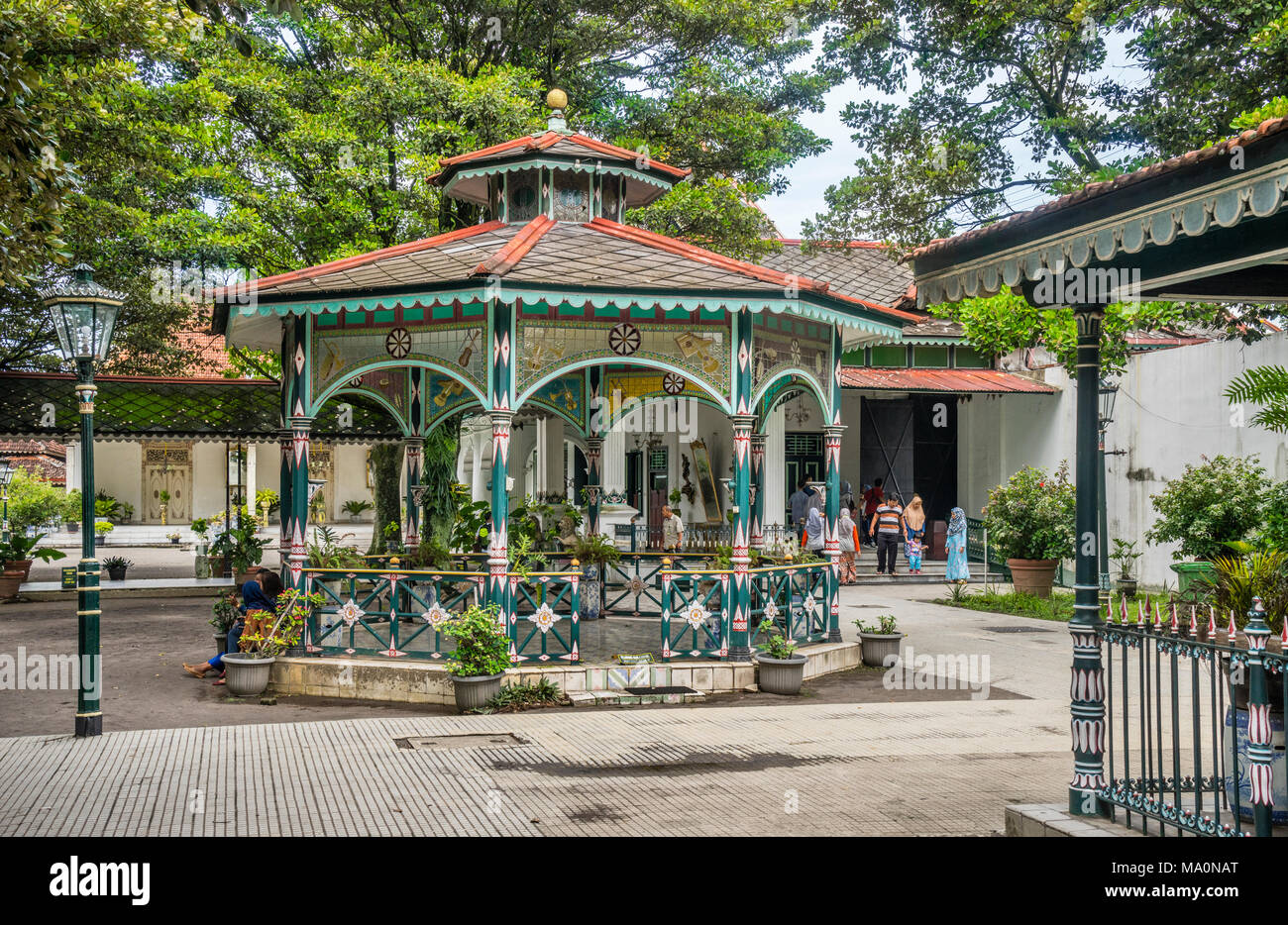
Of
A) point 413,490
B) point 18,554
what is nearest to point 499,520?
point 413,490

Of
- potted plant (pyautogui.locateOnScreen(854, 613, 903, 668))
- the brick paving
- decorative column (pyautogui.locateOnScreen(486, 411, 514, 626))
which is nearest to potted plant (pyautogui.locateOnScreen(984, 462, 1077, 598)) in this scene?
potted plant (pyautogui.locateOnScreen(854, 613, 903, 668))

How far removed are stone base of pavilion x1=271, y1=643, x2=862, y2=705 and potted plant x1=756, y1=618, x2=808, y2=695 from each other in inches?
5.8

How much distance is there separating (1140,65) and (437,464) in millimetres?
14050

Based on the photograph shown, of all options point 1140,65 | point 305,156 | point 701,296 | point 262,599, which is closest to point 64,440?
point 305,156

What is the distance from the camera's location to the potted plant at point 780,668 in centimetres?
1171

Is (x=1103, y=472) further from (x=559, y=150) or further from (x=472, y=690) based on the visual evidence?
(x=472, y=690)

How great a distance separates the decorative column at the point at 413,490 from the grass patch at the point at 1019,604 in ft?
32.9

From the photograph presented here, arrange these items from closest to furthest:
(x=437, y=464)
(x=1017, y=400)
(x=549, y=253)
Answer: (x=549, y=253)
(x=437, y=464)
(x=1017, y=400)

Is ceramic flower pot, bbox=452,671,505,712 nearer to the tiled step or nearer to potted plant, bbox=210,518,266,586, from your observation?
the tiled step

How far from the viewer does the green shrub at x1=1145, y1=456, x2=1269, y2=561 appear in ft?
55.5

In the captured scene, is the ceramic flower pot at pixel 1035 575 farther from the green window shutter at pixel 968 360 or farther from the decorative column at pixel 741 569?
the decorative column at pixel 741 569

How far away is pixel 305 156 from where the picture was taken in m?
19.6

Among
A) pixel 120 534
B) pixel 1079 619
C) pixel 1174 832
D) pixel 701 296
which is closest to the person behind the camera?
pixel 1174 832

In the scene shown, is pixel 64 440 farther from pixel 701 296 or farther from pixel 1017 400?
pixel 1017 400
